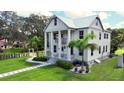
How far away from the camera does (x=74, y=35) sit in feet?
31.4

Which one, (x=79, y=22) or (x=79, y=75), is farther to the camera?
(x=79, y=22)

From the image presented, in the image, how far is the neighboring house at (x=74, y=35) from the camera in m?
9.02

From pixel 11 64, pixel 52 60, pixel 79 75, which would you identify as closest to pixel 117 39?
pixel 79 75

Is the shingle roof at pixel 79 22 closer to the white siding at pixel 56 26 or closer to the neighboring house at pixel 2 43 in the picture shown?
the white siding at pixel 56 26

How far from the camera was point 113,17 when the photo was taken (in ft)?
23.7

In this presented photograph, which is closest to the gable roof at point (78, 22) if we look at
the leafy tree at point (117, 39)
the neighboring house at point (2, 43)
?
the leafy tree at point (117, 39)

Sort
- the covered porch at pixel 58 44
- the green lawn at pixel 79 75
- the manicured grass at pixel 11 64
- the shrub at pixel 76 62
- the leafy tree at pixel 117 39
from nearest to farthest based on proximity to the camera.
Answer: the green lawn at pixel 79 75
the manicured grass at pixel 11 64
the leafy tree at pixel 117 39
the shrub at pixel 76 62
the covered porch at pixel 58 44

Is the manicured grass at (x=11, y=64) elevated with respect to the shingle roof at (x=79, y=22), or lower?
lower

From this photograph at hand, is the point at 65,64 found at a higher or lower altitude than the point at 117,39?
lower

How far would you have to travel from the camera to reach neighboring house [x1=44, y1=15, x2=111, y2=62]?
9016mm

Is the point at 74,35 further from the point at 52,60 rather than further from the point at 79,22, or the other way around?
the point at 52,60

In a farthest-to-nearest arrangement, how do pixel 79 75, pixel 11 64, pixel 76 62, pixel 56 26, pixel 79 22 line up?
pixel 56 26, pixel 76 62, pixel 79 22, pixel 11 64, pixel 79 75
